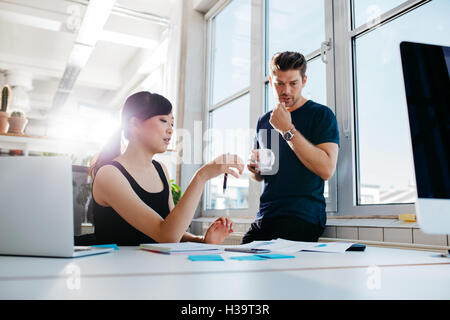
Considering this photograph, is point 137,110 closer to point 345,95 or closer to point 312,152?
point 312,152

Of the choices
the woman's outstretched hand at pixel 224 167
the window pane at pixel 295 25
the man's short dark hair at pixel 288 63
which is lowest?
the woman's outstretched hand at pixel 224 167

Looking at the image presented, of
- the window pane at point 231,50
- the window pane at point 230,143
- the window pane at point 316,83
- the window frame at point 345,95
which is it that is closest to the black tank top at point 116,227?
the window frame at point 345,95

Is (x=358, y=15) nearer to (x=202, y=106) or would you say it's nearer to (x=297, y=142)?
(x=297, y=142)

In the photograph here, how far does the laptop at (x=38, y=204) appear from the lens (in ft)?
2.56

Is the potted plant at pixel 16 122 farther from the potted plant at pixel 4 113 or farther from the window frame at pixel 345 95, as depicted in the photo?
the window frame at pixel 345 95

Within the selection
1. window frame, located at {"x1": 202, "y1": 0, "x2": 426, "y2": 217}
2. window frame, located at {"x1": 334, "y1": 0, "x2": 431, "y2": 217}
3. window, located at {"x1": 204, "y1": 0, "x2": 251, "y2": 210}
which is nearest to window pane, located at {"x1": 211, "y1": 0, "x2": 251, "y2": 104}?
window, located at {"x1": 204, "y1": 0, "x2": 251, "y2": 210}

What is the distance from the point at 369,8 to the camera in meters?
2.04

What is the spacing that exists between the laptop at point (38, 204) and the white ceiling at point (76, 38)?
348cm

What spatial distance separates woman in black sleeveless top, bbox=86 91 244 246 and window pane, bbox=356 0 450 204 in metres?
0.89

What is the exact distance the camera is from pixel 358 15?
6.91ft

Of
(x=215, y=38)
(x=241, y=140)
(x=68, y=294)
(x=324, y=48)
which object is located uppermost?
(x=215, y=38)

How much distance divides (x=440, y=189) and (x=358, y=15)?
1581 mm

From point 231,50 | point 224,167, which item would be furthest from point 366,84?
point 231,50
